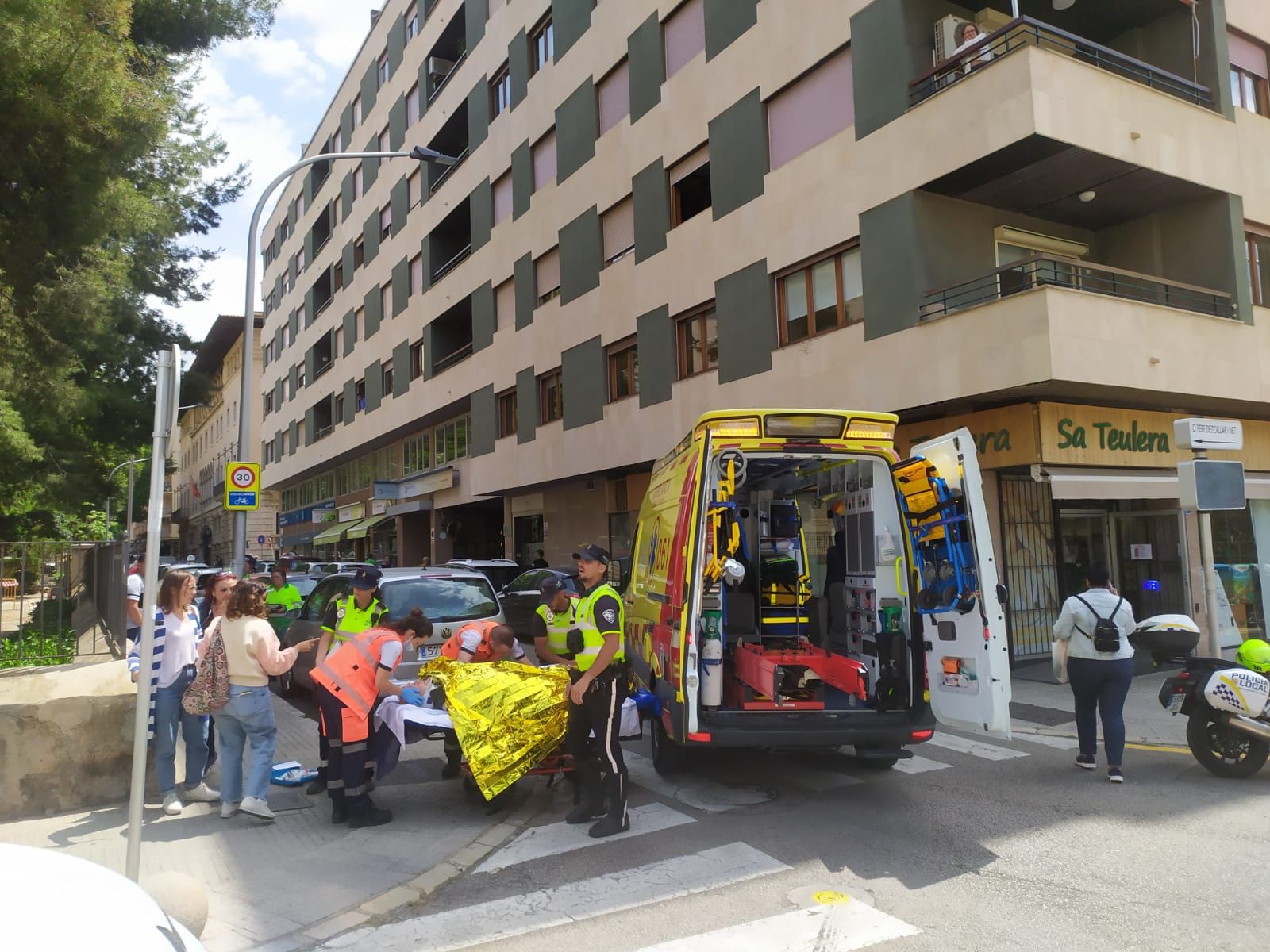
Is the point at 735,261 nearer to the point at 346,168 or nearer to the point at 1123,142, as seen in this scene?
the point at 1123,142

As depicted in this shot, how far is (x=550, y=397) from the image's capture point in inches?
896

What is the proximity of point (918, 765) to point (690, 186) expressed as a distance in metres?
13.3

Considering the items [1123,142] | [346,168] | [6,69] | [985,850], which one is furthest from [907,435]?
[346,168]

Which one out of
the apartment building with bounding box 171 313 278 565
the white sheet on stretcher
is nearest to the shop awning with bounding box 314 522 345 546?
the apartment building with bounding box 171 313 278 565

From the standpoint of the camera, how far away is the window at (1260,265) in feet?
44.9

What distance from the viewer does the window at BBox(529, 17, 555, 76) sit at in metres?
22.9

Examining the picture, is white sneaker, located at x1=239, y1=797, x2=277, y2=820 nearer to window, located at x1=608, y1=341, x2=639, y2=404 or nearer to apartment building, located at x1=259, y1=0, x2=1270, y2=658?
apartment building, located at x1=259, y1=0, x2=1270, y2=658

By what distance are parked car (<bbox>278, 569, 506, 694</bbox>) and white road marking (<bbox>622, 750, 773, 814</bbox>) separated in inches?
121

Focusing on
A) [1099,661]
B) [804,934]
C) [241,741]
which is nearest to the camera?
[804,934]

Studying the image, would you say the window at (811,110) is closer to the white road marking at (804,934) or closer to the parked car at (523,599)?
the parked car at (523,599)

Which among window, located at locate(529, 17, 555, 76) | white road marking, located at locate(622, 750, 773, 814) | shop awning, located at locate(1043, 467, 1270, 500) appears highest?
window, located at locate(529, 17, 555, 76)

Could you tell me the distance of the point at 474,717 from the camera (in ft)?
19.3

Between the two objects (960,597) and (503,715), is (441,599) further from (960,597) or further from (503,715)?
(960,597)

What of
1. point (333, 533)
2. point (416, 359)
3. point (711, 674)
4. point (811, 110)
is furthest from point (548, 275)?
point (333, 533)
